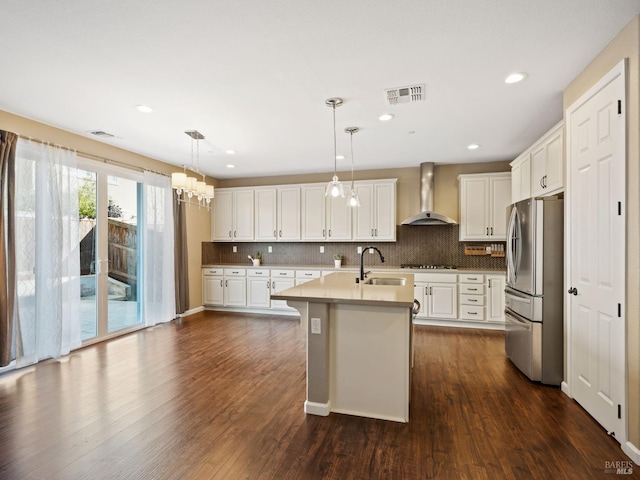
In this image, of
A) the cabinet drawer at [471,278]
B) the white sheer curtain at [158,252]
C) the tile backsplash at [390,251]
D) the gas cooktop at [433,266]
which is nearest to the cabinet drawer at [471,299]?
the cabinet drawer at [471,278]

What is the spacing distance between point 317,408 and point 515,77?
3.07 meters

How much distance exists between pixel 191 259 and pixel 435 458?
5230mm

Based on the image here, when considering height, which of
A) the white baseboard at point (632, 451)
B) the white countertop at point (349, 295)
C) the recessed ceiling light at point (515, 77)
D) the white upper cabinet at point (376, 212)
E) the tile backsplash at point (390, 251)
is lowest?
the white baseboard at point (632, 451)

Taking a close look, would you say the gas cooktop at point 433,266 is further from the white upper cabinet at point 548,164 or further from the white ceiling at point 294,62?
the white ceiling at point 294,62

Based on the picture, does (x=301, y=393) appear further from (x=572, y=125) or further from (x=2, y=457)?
(x=572, y=125)

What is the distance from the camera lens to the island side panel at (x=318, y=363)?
8.32 feet

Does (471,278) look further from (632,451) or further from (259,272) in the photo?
(259,272)

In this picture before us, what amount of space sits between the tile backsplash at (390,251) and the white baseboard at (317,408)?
3730 millimetres

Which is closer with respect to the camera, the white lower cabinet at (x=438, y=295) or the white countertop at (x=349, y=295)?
the white countertop at (x=349, y=295)

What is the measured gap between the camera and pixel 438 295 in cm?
515

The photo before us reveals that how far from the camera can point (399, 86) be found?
112 inches

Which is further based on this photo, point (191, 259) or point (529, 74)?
point (191, 259)

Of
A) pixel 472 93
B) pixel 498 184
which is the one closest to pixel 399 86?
pixel 472 93

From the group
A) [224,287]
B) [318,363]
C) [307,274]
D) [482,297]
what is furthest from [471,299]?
[224,287]
